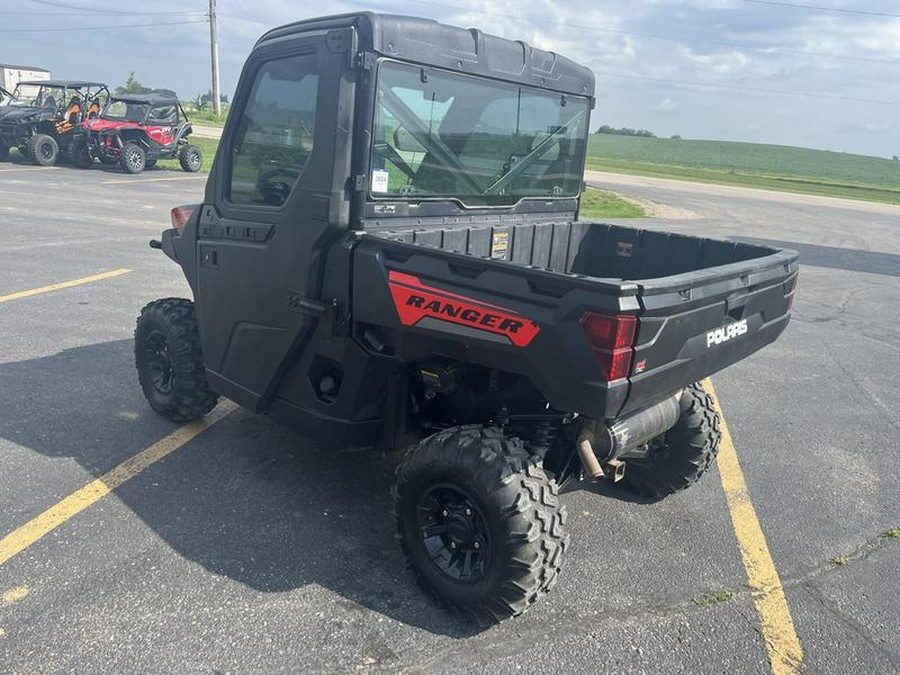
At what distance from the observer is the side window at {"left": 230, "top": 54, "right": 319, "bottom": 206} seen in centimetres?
338

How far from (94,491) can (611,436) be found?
264 centimetres

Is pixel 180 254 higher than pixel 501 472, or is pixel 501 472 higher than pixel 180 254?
pixel 180 254

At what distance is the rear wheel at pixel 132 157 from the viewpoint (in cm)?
1917

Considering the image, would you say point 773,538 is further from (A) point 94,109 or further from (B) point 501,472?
(A) point 94,109

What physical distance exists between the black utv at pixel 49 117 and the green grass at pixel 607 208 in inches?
515

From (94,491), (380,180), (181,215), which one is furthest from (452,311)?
(181,215)

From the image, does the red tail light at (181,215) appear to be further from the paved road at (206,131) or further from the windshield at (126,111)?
the paved road at (206,131)

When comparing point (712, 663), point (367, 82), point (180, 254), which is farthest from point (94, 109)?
point (712, 663)

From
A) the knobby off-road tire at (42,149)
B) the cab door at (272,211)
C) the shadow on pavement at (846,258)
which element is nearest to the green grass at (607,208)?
the shadow on pavement at (846,258)

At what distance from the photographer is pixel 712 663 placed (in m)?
2.81

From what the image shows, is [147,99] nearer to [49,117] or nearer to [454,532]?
[49,117]

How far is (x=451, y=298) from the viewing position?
2.86 m

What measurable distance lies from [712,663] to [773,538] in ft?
3.88

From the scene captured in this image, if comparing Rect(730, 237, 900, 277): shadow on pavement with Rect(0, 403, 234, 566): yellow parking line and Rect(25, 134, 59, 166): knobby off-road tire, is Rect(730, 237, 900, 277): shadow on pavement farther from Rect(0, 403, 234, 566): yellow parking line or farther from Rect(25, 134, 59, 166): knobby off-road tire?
Rect(25, 134, 59, 166): knobby off-road tire
